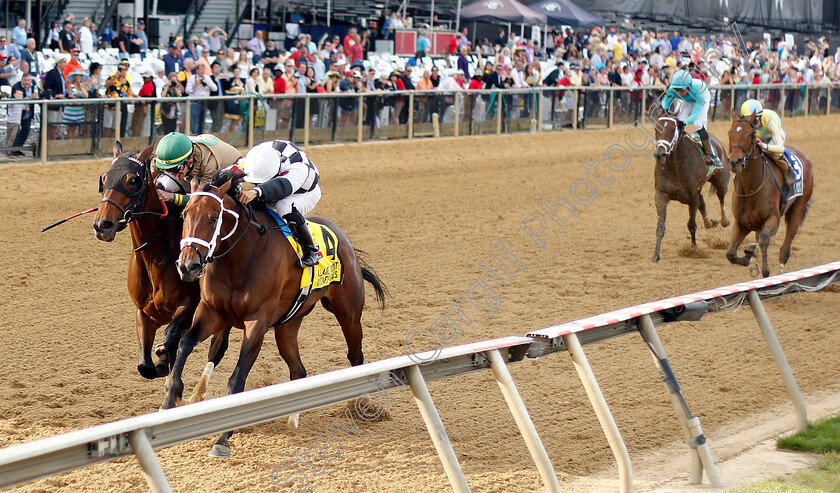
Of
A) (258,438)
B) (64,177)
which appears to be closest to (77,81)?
(64,177)

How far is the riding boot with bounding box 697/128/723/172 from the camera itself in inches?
408

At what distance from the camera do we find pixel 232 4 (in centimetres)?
2217

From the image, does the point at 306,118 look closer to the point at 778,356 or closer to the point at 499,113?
the point at 499,113

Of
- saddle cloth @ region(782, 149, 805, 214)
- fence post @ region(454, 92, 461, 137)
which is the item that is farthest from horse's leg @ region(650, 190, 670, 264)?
Result: fence post @ region(454, 92, 461, 137)

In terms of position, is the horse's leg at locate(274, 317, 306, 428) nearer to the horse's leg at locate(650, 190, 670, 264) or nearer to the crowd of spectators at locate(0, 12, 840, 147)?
the horse's leg at locate(650, 190, 670, 264)

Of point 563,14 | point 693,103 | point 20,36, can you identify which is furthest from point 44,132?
point 563,14

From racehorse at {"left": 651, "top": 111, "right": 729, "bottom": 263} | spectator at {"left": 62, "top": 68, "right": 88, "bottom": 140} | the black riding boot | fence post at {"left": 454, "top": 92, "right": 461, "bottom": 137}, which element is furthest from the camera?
fence post at {"left": 454, "top": 92, "right": 461, "bottom": 137}

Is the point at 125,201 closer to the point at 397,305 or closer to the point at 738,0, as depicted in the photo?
the point at 397,305

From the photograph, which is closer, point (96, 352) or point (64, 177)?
point (96, 352)

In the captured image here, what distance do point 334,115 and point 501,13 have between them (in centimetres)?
1081

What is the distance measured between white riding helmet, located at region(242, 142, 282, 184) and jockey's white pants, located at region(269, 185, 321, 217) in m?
0.19

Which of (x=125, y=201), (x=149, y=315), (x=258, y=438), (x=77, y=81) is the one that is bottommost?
(x=258, y=438)

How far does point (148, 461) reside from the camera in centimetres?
279

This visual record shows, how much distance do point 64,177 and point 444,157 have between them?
6180 millimetres
